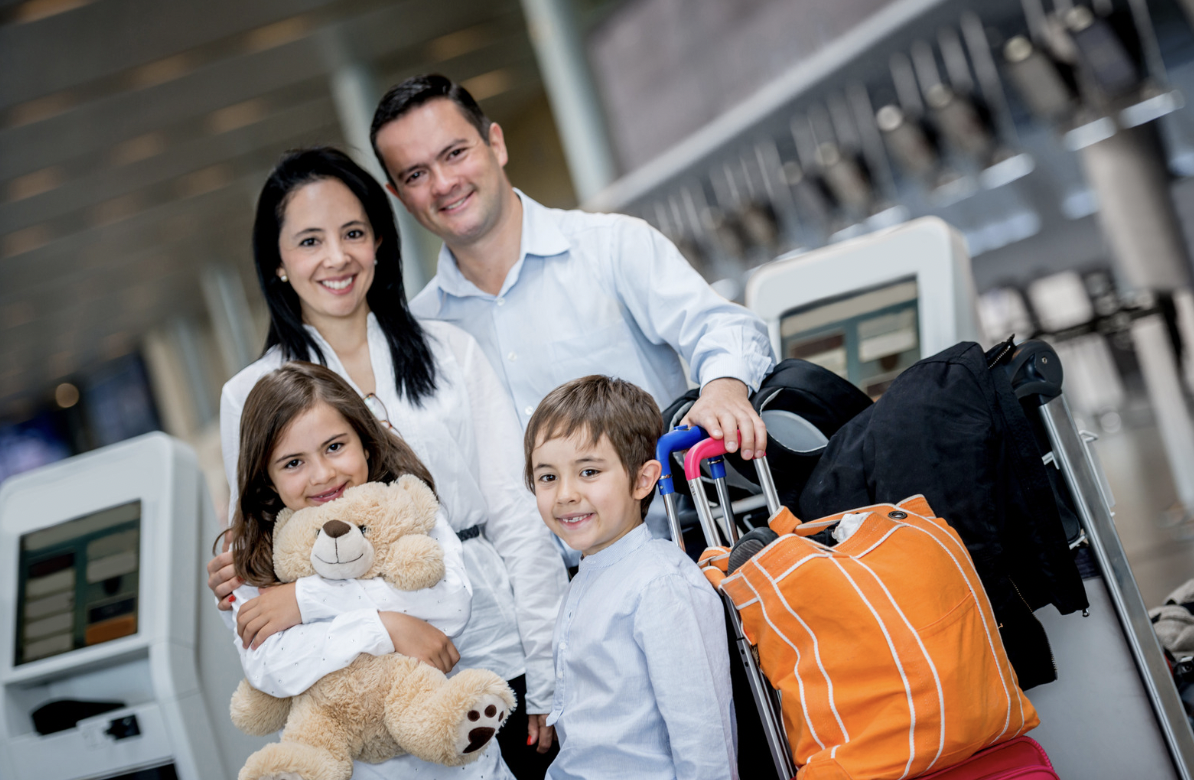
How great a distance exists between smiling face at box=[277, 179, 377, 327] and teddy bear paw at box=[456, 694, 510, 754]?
35.1 inches

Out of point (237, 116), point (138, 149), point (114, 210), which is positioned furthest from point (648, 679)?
point (114, 210)

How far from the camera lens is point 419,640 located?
1618 millimetres

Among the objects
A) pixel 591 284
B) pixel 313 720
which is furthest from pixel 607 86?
pixel 313 720

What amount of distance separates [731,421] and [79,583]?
186 cm

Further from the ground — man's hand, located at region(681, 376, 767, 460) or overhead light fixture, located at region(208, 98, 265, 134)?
overhead light fixture, located at region(208, 98, 265, 134)

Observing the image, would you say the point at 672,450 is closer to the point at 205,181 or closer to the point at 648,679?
the point at 648,679

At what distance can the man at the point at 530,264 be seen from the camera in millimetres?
2221

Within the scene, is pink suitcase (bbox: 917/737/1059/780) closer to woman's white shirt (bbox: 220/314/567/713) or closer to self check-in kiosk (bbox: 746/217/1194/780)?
self check-in kiosk (bbox: 746/217/1194/780)

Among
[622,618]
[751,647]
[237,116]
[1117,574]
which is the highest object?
[237,116]

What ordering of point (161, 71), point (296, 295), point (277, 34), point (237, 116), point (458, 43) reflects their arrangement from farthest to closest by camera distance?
point (237, 116), point (458, 43), point (161, 71), point (277, 34), point (296, 295)

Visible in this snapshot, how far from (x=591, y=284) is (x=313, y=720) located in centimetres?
116

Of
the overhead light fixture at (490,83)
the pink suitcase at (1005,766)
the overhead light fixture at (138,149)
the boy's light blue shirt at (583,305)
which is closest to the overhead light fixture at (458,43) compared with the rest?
the overhead light fixture at (490,83)

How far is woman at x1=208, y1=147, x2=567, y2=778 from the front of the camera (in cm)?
182

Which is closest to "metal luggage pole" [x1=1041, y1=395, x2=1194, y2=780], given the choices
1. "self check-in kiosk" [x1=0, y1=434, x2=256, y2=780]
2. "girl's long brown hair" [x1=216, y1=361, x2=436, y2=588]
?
"girl's long brown hair" [x1=216, y1=361, x2=436, y2=588]
